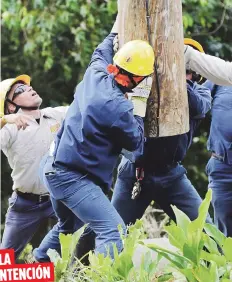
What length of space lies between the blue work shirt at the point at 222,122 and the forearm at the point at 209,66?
2.36ft

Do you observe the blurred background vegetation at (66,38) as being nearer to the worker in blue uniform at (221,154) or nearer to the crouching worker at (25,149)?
the worker in blue uniform at (221,154)

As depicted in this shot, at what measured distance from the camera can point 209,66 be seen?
5789mm

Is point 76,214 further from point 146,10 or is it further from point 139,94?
point 146,10

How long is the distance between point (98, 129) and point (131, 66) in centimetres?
42

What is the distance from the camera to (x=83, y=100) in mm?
5496

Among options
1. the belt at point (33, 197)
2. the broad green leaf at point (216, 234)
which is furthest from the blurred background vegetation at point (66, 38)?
the broad green leaf at point (216, 234)

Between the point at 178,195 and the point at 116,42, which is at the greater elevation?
the point at 116,42

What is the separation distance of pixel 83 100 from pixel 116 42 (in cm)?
59

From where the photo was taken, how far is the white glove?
219 inches

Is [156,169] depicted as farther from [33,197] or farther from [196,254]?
[196,254]

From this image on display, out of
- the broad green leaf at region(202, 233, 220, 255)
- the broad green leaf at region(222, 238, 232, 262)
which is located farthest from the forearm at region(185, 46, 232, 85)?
the broad green leaf at region(222, 238, 232, 262)

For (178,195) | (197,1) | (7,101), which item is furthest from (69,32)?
(178,195)

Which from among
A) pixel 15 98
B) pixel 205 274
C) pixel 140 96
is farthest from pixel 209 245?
pixel 15 98

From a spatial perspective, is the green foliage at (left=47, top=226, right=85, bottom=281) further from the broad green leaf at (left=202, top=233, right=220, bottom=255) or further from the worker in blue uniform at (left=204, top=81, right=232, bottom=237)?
the worker in blue uniform at (left=204, top=81, right=232, bottom=237)
